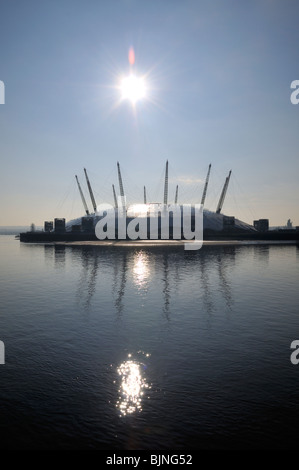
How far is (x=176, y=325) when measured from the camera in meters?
26.8

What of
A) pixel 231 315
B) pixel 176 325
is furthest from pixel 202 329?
pixel 231 315

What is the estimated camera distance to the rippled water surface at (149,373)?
12312 millimetres

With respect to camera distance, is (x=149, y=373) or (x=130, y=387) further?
(x=149, y=373)

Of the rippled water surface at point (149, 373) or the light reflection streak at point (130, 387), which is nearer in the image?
the rippled water surface at point (149, 373)

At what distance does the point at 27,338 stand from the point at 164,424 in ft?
47.1

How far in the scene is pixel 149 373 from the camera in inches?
693

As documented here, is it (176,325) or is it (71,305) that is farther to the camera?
(71,305)

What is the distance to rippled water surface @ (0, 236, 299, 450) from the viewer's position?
40.4ft

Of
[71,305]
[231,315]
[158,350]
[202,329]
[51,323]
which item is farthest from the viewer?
[71,305]

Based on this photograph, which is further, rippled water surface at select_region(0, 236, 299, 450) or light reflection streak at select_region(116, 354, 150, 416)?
light reflection streak at select_region(116, 354, 150, 416)
